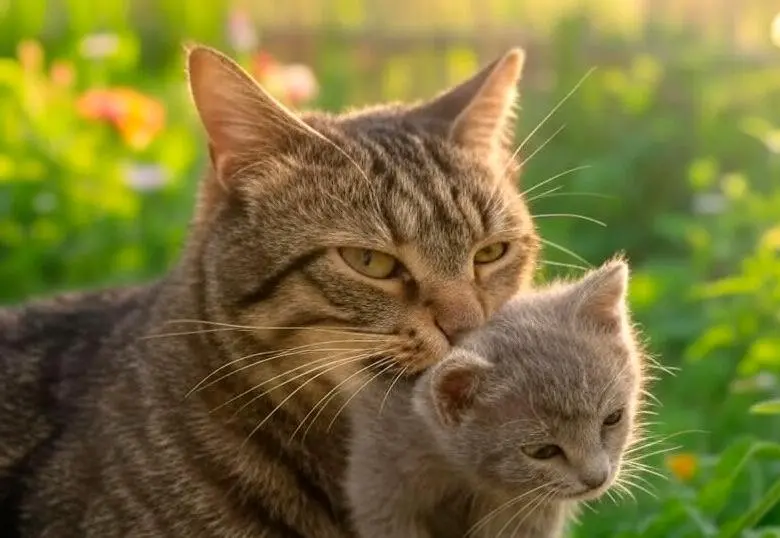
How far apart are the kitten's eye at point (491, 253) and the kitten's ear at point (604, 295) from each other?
0.65 ft

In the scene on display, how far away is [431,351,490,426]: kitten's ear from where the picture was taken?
1.98 meters

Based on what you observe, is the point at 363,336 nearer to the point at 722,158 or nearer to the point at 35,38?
the point at 722,158

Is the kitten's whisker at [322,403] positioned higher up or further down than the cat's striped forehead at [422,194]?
further down

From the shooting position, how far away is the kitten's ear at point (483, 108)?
96.5 inches

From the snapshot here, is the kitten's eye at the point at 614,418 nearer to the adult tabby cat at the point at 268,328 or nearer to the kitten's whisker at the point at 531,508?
the kitten's whisker at the point at 531,508

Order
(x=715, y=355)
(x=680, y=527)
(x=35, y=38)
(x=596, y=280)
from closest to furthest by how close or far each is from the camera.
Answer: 1. (x=596, y=280)
2. (x=680, y=527)
3. (x=715, y=355)
4. (x=35, y=38)

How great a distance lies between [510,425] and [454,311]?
10.1 inches

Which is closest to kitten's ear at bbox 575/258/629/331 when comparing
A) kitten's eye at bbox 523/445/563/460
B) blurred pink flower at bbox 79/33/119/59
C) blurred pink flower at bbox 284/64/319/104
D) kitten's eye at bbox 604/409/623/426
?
kitten's eye at bbox 604/409/623/426

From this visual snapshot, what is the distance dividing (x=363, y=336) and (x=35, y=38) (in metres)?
4.72

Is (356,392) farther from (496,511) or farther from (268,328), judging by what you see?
(496,511)

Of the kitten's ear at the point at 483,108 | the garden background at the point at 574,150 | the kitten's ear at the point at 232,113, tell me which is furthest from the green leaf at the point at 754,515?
the kitten's ear at the point at 232,113

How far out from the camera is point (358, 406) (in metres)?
2.20

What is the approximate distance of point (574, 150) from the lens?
5.10m

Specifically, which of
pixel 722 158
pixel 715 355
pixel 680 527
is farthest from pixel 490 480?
pixel 722 158
